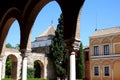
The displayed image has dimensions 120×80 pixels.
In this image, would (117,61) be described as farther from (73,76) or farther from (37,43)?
(73,76)

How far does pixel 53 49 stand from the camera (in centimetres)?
3384

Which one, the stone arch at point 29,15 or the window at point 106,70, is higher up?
the stone arch at point 29,15

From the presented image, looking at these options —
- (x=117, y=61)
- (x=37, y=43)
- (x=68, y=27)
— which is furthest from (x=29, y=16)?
(x=37, y=43)

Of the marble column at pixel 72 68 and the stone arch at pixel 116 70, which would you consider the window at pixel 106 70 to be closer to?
the stone arch at pixel 116 70

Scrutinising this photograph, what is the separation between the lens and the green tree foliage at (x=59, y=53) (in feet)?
106

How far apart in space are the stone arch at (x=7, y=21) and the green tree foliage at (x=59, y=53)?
850 inches

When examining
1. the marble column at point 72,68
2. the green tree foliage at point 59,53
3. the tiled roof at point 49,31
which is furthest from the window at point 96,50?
the marble column at point 72,68

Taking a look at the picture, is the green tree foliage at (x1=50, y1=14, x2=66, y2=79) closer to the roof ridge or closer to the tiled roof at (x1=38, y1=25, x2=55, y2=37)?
the tiled roof at (x1=38, y1=25, x2=55, y2=37)

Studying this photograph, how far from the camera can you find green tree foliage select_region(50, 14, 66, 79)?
32406 millimetres

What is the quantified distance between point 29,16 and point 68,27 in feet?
8.02

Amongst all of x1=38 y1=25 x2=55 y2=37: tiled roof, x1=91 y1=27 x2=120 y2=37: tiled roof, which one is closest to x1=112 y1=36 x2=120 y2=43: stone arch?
x1=91 y1=27 x2=120 y2=37: tiled roof

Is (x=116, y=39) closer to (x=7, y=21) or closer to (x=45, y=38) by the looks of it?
(x=45, y=38)

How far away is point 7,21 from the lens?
10352mm

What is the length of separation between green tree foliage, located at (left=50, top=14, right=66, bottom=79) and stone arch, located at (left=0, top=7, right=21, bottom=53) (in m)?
21.6
